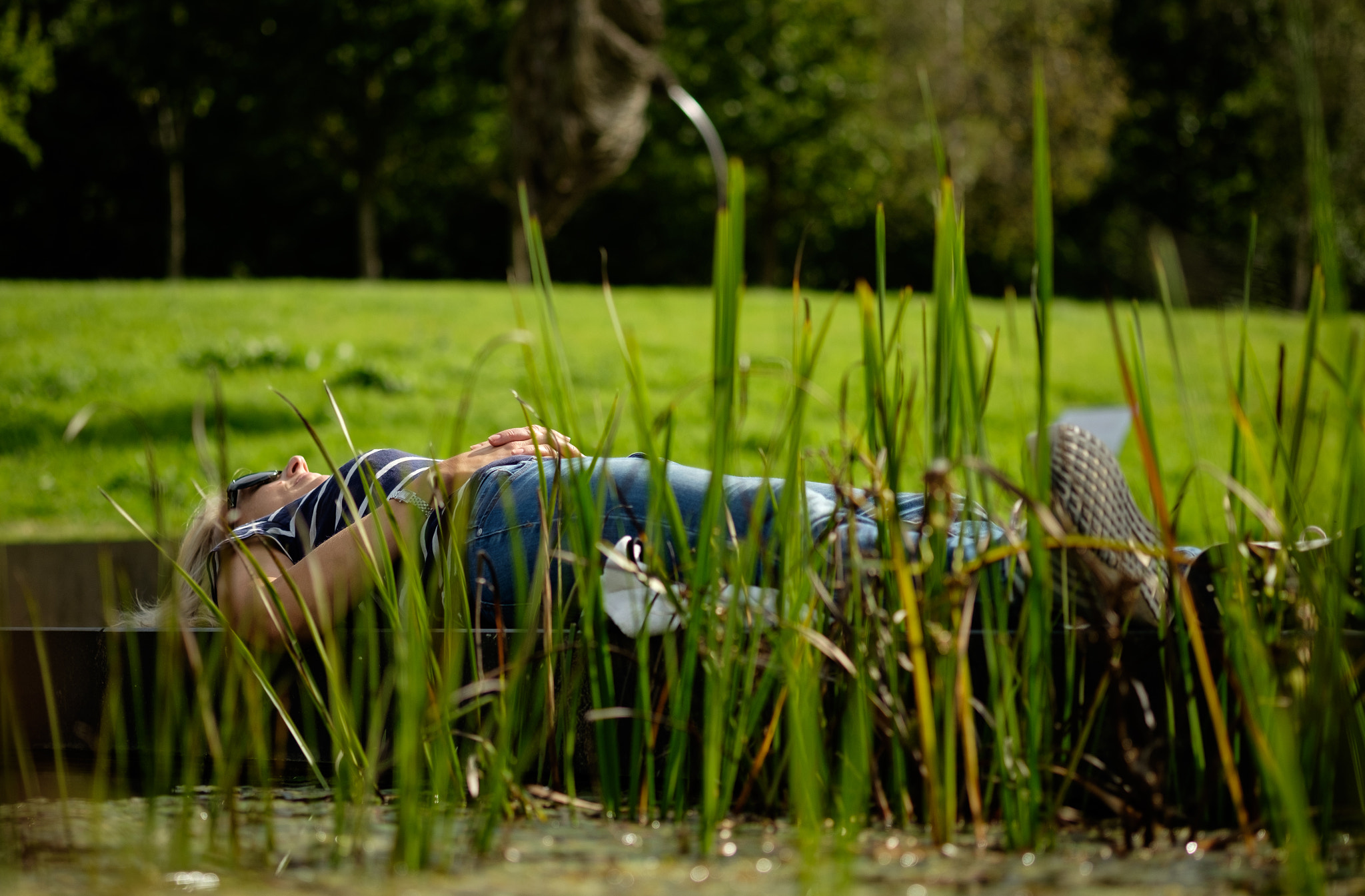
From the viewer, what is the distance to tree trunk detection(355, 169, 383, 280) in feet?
66.0

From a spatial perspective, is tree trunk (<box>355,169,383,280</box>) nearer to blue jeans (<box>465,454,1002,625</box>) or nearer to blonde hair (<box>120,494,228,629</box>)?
blonde hair (<box>120,494,228,629</box>)

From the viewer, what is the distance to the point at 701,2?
869 inches

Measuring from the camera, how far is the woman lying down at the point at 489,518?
4.32 ft

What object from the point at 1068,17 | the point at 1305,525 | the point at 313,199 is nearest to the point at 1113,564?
the point at 1305,525

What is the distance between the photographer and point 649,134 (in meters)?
22.7

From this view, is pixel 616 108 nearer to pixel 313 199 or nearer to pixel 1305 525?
pixel 1305 525

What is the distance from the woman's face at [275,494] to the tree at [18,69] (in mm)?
16717

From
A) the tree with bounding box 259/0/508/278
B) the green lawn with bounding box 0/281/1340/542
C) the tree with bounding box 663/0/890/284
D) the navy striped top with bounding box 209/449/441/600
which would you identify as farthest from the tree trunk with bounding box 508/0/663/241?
the tree with bounding box 663/0/890/284

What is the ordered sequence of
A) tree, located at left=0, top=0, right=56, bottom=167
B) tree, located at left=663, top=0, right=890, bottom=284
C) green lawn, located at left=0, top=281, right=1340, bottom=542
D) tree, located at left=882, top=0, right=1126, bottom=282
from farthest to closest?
tree, located at left=663, top=0, right=890, bottom=284, tree, located at left=882, top=0, right=1126, bottom=282, tree, located at left=0, top=0, right=56, bottom=167, green lawn, located at left=0, top=281, right=1340, bottom=542

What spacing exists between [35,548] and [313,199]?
22.3 meters

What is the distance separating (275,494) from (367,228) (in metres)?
19.1

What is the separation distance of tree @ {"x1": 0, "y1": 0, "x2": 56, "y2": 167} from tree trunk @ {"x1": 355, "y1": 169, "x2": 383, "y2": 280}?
17.1ft

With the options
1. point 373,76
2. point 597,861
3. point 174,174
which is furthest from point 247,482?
point 174,174

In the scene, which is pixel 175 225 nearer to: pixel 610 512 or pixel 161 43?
pixel 161 43
